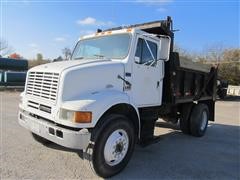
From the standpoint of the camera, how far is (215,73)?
27.9 feet

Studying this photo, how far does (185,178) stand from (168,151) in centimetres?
151

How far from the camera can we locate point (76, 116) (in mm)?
3771

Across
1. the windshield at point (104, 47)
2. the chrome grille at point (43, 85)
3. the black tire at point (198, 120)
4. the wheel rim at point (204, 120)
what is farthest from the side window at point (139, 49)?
the wheel rim at point (204, 120)

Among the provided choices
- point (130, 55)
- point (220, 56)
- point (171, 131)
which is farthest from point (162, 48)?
point (220, 56)

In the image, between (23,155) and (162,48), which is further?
(162,48)

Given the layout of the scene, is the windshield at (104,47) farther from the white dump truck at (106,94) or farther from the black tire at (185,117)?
the black tire at (185,117)

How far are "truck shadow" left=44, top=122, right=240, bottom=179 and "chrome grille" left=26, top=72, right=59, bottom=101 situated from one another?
1.48m

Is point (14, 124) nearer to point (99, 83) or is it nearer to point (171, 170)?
point (99, 83)

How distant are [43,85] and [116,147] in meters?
1.60

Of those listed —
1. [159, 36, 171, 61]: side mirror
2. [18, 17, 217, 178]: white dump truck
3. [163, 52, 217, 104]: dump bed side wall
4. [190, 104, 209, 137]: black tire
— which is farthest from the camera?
[190, 104, 209, 137]: black tire

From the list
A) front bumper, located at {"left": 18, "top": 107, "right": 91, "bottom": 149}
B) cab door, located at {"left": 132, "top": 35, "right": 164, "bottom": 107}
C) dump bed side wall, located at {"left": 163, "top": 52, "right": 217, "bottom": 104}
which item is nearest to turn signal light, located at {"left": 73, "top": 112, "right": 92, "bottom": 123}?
front bumper, located at {"left": 18, "top": 107, "right": 91, "bottom": 149}

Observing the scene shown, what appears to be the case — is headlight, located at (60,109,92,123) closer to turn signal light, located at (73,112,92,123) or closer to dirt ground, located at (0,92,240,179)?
turn signal light, located at (73,112,92,123)

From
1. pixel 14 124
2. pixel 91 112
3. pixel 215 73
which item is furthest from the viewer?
pixel 215 73

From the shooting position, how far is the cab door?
16.4ft
